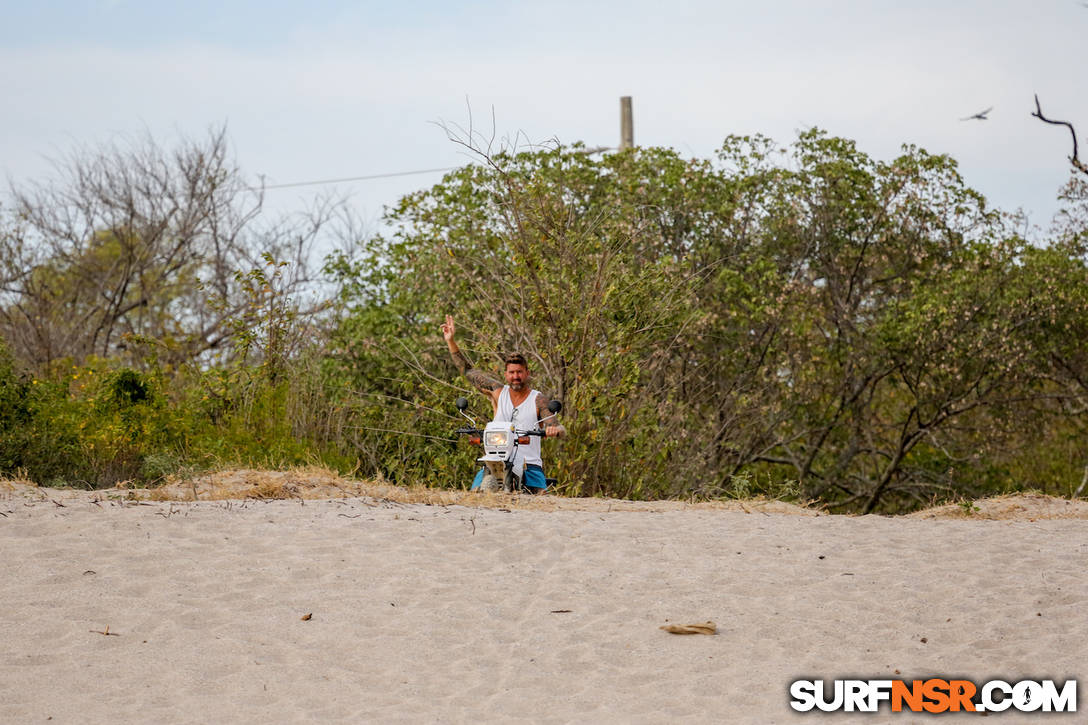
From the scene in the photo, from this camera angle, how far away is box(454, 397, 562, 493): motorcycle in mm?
8398

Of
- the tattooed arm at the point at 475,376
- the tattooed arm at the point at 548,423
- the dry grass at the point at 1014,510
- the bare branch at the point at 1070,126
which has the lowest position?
the dry grass at the point at 1014,510

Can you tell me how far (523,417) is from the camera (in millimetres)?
8758

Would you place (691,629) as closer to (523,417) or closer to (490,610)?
(490,610)

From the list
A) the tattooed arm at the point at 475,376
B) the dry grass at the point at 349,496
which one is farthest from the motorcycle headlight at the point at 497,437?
the tattooed arm at the point at 475,376

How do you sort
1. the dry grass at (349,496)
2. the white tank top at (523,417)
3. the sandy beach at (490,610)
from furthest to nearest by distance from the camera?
→ the white tank top at (523,417)
the dry grass at (349,496)
the sandy beach at (490,610)

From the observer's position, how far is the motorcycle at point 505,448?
331 inches

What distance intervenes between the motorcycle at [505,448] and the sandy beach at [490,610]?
44 centimetres

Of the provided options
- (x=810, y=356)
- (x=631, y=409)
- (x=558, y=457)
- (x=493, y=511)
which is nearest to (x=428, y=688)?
(x=493, y=511)

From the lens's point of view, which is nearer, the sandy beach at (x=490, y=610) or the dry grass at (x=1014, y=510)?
the sandy beach at (x=490, y=610)

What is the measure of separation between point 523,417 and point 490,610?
2.80 metres

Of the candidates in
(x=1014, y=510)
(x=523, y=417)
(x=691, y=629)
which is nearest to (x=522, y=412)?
(x=523, y=417)

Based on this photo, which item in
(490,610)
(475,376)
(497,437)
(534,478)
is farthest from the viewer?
(475,376)

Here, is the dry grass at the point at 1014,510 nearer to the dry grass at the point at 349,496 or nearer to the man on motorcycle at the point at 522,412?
the dry grass at the point at 349,496

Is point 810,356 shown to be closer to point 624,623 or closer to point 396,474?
point 396,474
